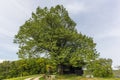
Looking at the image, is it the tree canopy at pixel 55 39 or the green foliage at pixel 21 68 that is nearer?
the tree canopy at pixel 55 39

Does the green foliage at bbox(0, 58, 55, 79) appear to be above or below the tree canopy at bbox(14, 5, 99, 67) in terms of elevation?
below

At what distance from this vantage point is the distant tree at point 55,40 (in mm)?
47781

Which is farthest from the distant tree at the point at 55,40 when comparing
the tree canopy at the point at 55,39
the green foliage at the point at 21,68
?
the green foliage at the point at 21,68

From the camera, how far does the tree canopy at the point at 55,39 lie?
1881 inches

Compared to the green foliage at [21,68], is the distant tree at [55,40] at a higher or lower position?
higher

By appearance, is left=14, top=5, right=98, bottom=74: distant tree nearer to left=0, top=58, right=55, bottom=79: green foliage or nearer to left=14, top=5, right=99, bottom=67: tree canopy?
left=14, top=5, right=99, bottom=67: tree canopy

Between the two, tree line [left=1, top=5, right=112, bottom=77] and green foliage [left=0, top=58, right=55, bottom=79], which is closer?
tree line [left=1, top=5, right=112, bottom=77]

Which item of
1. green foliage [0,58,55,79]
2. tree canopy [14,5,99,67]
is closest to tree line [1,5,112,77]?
tree canopy [14,5,99,67]

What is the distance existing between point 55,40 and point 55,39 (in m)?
0.36

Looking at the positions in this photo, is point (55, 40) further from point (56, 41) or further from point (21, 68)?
point (21, 68)

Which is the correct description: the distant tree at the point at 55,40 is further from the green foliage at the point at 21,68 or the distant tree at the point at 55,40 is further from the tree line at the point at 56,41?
the green foliage at the point at 21,68

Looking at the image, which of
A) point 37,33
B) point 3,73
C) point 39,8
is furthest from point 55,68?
point 3,73

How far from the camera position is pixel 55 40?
48.8m

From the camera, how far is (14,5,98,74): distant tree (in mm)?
47781
